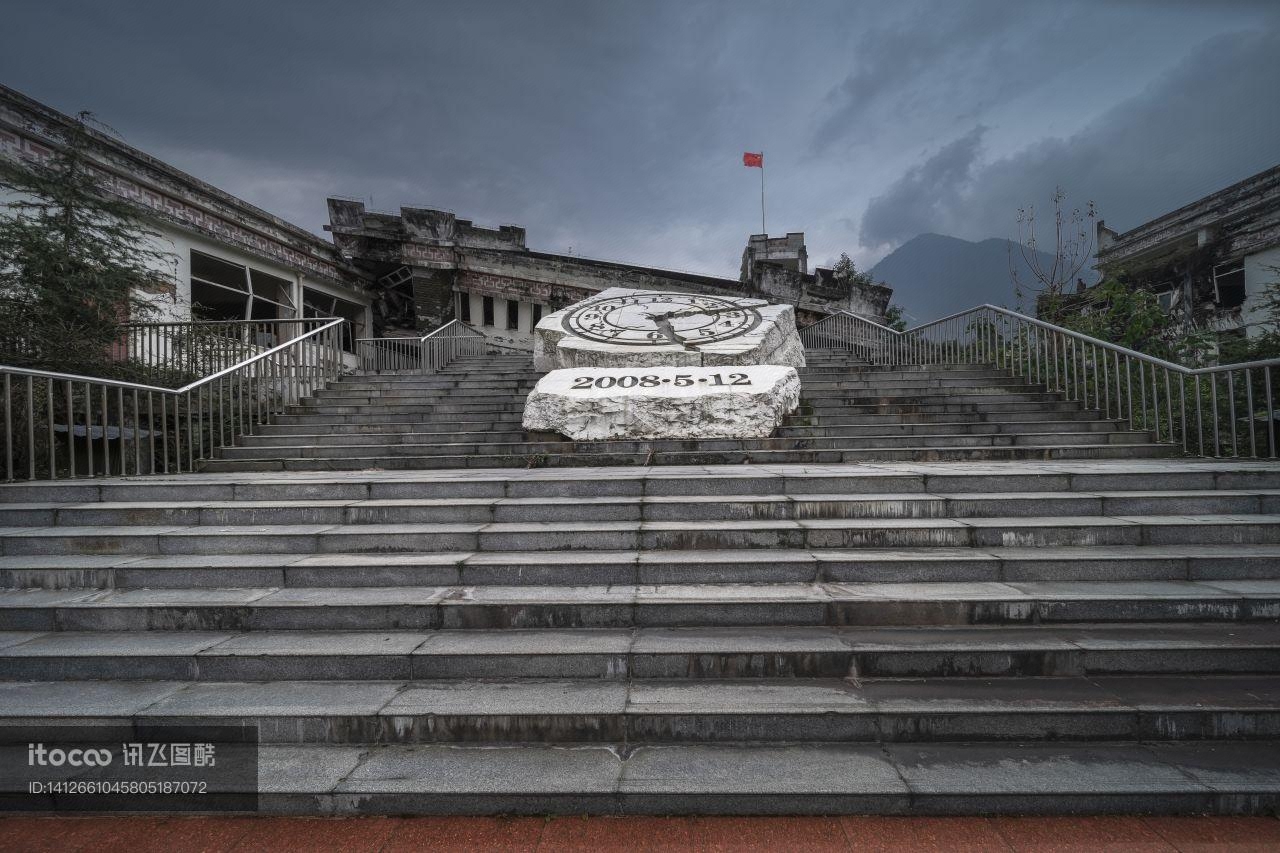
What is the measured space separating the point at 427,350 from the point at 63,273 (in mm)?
5774

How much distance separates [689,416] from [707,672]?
3924mm

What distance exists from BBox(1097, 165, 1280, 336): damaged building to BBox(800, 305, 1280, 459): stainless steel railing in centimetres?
767

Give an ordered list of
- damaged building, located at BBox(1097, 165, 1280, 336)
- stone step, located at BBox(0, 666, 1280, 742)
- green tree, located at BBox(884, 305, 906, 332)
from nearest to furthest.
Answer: stone step, located at BBox(0, 666, 1280, 742), damaged building, located at BBox(1097, 165, 1280, 336), green tree, located at BBox(884, 305, 906, 332)

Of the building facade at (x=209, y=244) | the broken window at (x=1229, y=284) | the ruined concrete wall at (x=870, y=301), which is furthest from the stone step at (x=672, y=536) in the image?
the broken window at (x=1229, y=284)

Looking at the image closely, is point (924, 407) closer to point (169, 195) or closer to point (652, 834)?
point (652, 834)

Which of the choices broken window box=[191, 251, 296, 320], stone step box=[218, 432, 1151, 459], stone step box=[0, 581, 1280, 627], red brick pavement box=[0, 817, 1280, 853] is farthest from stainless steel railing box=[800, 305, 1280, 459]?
broken window box=[191, 251, 296, 320]

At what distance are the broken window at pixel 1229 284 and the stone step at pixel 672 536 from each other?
1670cm

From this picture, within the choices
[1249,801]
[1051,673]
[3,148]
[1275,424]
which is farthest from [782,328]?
[3,148]

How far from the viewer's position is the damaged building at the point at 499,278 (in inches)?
680

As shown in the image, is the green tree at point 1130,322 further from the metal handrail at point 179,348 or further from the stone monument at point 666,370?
the metal handrail at point 179,348

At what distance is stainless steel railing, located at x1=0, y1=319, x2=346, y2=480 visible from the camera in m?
5.80

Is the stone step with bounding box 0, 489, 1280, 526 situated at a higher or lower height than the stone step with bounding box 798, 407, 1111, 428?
lower

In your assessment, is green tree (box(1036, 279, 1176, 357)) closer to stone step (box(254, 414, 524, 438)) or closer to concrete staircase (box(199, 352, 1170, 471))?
concrete staircase (box(199, 352, 1170, 471))

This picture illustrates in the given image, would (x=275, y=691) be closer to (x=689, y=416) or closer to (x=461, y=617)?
(x=461, y=617)
